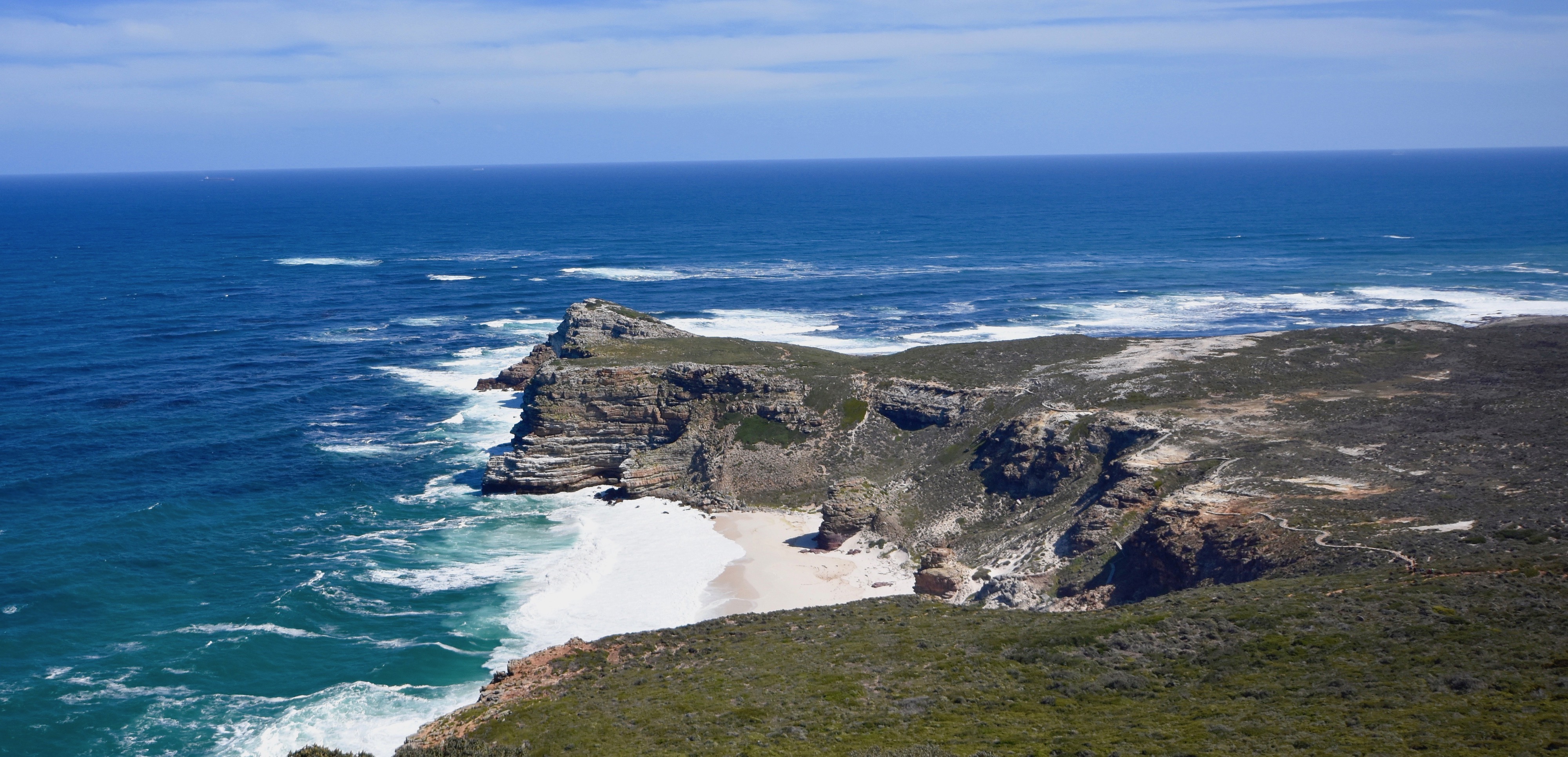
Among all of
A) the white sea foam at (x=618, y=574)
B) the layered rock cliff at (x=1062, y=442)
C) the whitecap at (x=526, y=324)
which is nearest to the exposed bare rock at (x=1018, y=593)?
the layered rock cliff at (x=1062, y=442)

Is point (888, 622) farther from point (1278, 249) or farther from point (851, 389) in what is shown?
point (1278, 249)

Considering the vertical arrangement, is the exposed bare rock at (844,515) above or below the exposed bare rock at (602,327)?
below

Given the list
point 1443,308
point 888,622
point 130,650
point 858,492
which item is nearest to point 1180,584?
point 888,622

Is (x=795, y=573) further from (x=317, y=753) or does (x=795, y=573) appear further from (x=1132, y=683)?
(x=317, y=753)

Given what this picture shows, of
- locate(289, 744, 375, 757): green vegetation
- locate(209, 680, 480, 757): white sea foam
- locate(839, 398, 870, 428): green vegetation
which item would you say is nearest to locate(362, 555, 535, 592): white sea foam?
locate(209, 680, 480, 757): white sea foam

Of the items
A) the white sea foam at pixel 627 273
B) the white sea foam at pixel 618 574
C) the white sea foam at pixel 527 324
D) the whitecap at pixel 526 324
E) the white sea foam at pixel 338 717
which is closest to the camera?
the white sea foam at pixel 338 717

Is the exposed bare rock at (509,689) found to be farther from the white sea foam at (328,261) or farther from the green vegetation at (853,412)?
the white sea foam at (328,261)

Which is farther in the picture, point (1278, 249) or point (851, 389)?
point (1278, 249)
